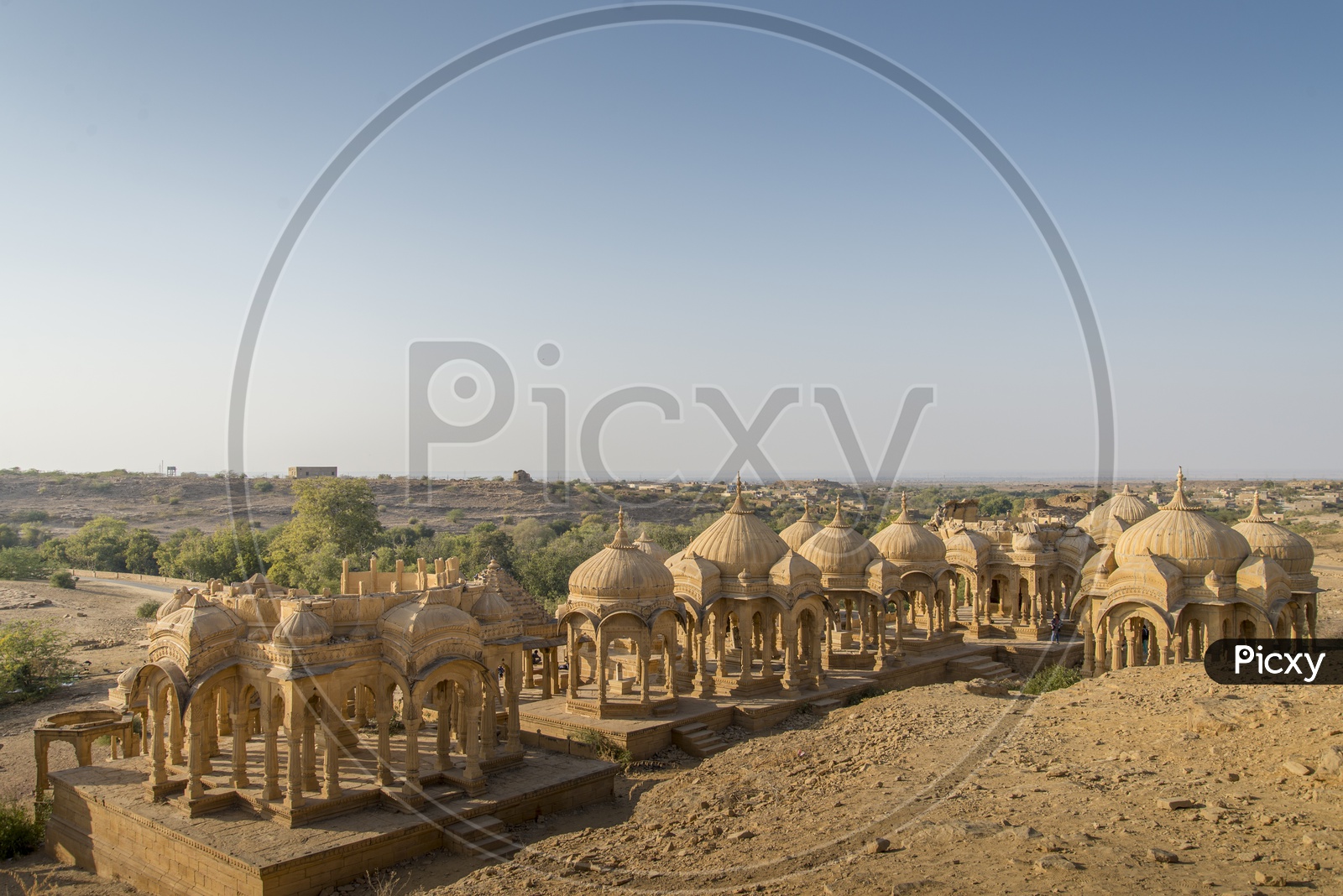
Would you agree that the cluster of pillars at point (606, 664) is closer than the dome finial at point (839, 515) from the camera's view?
Yes

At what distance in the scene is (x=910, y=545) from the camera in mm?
28656

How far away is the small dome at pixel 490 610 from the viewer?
1777cm

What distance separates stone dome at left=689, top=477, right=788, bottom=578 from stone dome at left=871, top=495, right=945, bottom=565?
507cm

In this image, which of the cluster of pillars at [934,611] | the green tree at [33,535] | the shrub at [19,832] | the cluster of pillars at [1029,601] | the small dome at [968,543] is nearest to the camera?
the shrub at [19,832]

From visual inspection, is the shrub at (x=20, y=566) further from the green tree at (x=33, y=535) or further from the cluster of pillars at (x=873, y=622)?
the cluster of pillars at (x=873, y=622)

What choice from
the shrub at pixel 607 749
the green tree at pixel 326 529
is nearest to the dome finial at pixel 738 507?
the shrub at pixel 607 749

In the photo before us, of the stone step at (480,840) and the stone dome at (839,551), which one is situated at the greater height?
the stone dome at (839,551)

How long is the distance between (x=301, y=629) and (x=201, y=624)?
1.89 metres

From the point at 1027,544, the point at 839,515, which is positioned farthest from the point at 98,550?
the point at 1027,544

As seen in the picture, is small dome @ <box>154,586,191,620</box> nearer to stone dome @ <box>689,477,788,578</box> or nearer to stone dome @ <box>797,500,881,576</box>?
stone dome @ <box>689,477,788,578</box>

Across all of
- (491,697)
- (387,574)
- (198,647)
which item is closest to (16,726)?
(387,574)

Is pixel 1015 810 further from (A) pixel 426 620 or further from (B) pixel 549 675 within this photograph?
(B) pixel 549 675

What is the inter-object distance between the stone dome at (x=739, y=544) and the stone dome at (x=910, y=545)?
507 centimetres

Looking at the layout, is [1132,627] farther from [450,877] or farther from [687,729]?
[450,877]
